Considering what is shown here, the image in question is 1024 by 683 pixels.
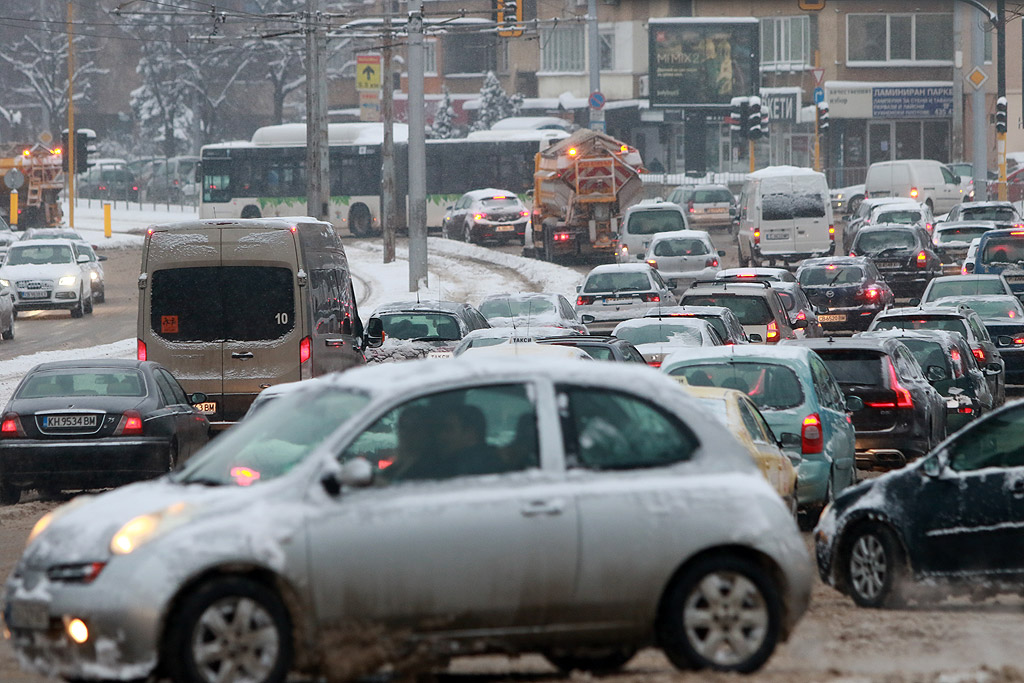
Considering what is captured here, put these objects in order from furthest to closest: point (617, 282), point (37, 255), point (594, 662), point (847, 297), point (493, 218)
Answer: point (493, 218)
point (37, 255)
point (847, 297)
point (617, 282)
point (594, 662)

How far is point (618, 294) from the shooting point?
2727 cm

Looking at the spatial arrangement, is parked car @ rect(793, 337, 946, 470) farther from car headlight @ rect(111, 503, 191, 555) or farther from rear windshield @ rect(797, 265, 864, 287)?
rear windshield @ rect(797, 265, 864, 287)

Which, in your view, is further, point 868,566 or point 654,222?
point 654,222

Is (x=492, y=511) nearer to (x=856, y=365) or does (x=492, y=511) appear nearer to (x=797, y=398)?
(x=797, y=398)

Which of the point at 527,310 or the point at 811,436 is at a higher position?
the point at 527,310

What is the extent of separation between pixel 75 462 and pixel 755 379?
5.66 meters

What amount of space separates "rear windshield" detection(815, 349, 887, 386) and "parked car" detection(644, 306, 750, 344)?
4482mm

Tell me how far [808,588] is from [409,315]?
15266mm

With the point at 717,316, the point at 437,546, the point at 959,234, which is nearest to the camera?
the point at 437,546

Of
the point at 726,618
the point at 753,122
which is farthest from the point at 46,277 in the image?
the point at 726,618

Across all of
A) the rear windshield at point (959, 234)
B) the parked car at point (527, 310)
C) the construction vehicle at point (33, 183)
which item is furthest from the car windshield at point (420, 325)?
the construction vehicle at point (33, 183)

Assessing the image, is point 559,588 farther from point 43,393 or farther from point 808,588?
point 43,393

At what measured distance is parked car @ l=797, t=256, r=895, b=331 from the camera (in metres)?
30.7

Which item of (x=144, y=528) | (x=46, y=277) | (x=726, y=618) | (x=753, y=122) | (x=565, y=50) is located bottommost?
(x=726, y=618)
